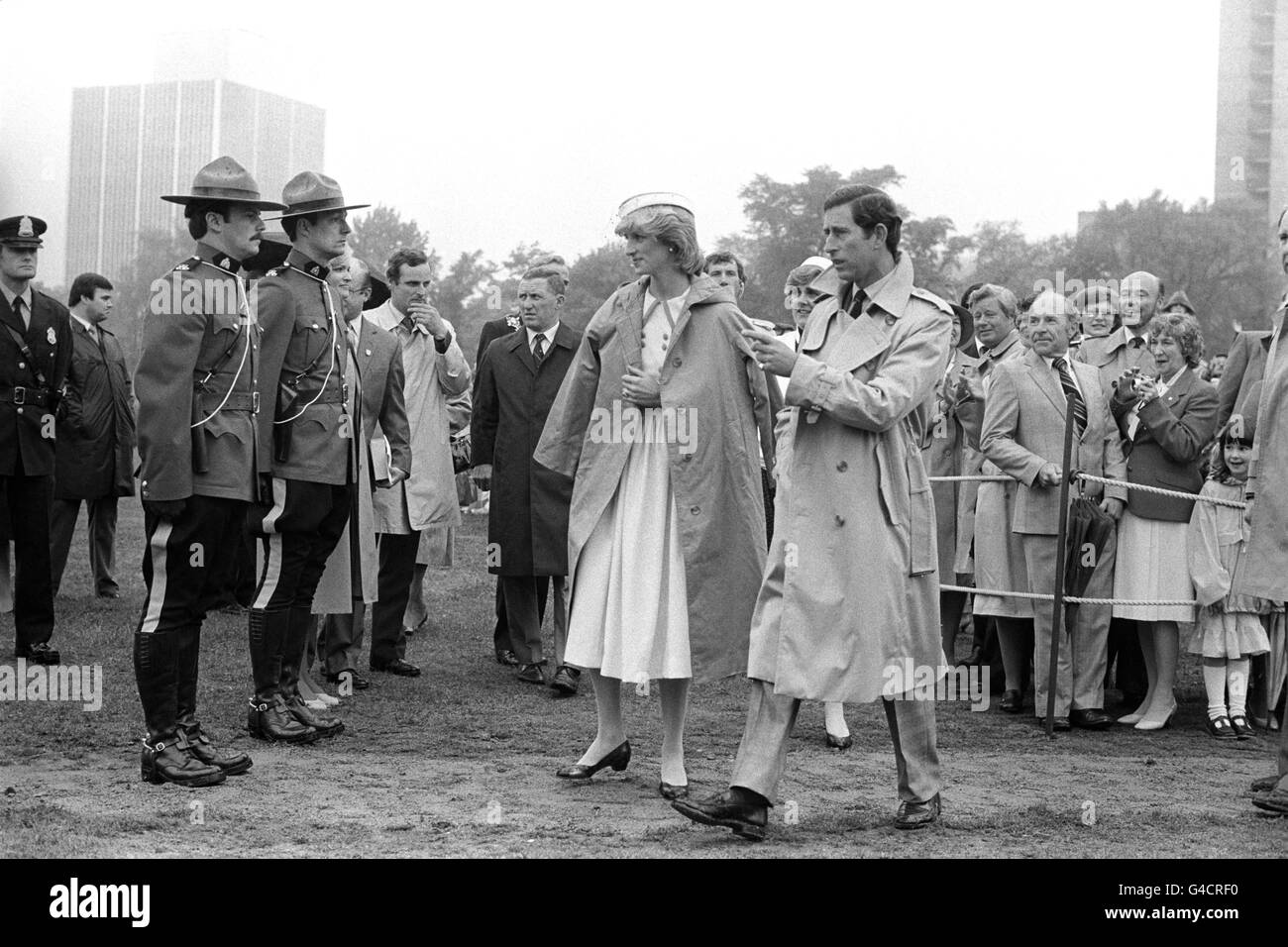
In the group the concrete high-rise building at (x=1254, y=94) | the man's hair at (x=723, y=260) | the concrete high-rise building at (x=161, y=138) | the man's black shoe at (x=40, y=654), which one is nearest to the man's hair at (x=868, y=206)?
the man's hair at (x=723, y=260)

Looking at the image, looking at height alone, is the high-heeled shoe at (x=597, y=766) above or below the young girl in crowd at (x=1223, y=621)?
below

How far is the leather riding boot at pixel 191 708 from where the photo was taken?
255 inches

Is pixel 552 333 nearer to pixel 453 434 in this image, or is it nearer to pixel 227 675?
pixel 453 434

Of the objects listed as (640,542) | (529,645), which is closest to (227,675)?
(529,645)

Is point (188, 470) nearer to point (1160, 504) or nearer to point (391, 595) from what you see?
point (391, 595)

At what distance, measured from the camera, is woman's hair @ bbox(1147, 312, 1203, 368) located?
9.03 metres

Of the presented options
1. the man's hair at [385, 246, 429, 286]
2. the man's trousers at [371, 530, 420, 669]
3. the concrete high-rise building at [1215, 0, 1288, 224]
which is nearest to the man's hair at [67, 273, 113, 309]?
the man's hair at [385, 246, 429, 286]

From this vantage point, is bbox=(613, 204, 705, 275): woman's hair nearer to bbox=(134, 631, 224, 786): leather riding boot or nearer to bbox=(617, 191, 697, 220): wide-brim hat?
bbox=(617, 191, 697, 220): wide-brim hat

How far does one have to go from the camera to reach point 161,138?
54438mm

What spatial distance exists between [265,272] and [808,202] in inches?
1599

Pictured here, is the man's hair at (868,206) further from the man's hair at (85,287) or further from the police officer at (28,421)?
the man's hair at (85,287)

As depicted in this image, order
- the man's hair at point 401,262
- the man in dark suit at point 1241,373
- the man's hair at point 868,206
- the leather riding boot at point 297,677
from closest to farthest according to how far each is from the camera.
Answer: the man's hair at point 868,206 < the leather riding boot at point 297,677 < the man in dark suit at point 1241,373 < the man's hair at point 401,262

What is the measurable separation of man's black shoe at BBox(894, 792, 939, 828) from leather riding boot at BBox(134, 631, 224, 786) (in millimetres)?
2692

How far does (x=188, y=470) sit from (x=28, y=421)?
13.1 ft
